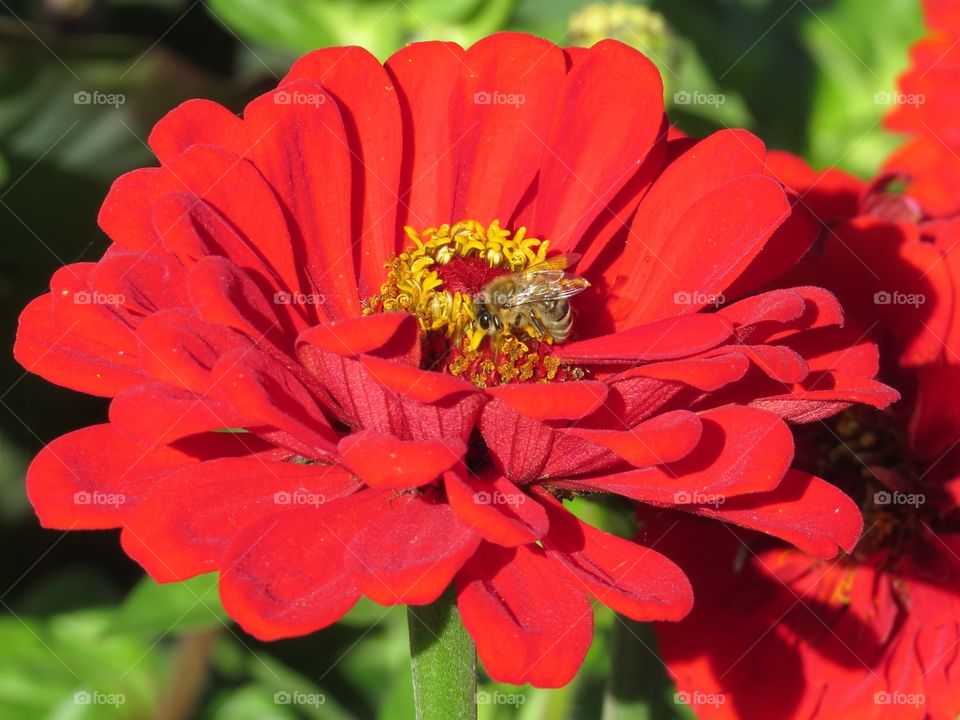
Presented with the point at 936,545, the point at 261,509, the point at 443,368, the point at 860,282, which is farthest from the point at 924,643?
the point at 261,509

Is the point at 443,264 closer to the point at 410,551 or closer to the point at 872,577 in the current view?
the point at 410,551

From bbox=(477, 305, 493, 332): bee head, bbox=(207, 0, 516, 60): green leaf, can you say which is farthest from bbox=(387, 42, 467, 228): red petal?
bbox=(207, 0, 516, 60): green leaf

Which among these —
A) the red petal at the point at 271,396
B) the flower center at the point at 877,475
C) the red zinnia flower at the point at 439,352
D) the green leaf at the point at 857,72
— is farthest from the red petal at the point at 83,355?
the green leaf at the point at 857,72

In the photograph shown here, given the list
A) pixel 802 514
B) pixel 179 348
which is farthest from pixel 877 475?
pixel 179 348

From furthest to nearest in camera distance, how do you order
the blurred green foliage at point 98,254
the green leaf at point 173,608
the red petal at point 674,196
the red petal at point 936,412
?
the blurred green foliage at point 98,254 → the green leaf at point 173,608 → the red petal at point 936,412 → the red petal at point 674,196

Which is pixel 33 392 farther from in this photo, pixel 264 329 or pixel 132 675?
pixel 264 329

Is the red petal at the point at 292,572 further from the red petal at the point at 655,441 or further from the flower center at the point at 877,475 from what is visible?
the flower center at the point at 877,475
